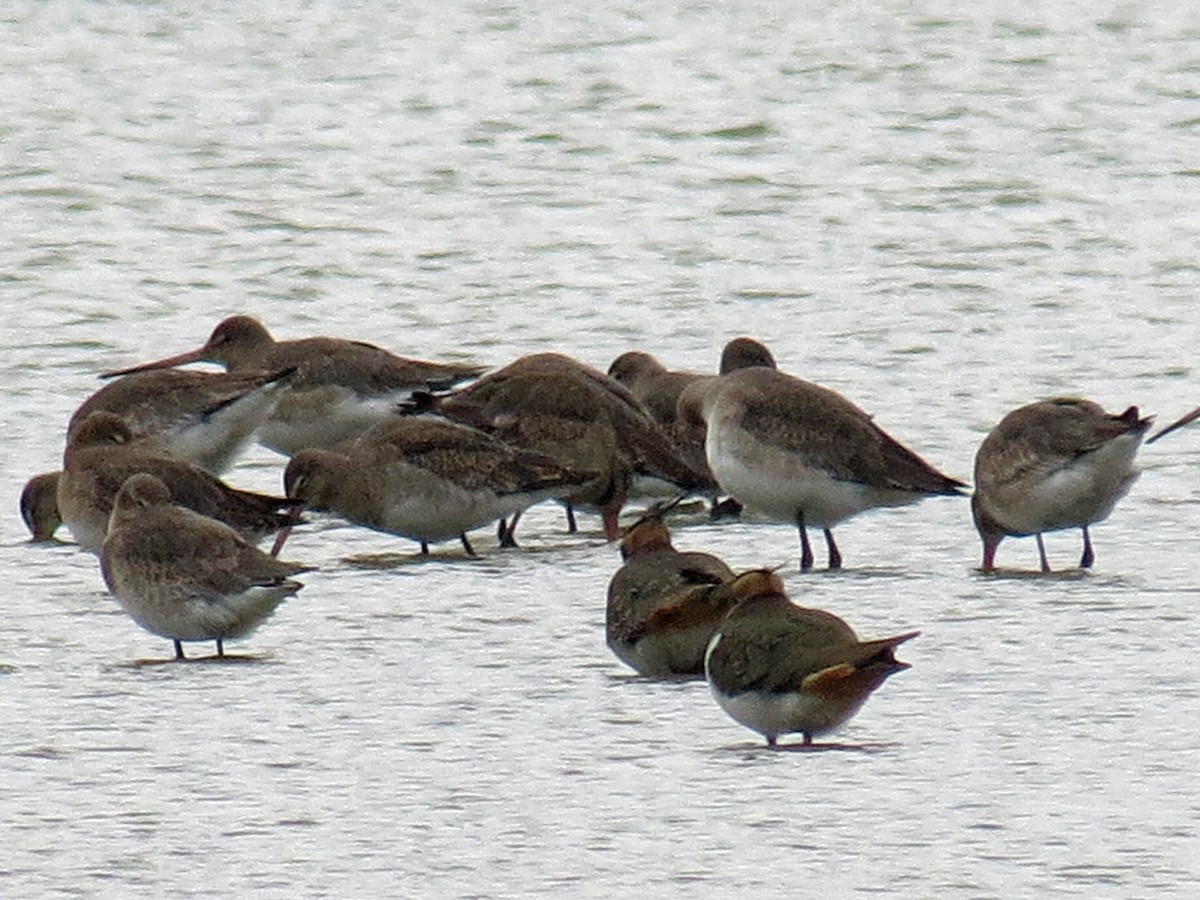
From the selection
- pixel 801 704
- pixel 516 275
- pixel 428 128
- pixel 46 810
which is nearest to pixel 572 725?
pixel 801 704

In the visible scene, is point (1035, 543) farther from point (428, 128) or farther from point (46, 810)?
point (428, 128)

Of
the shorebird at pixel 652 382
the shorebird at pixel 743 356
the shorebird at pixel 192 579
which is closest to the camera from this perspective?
the shorebird at pixel 192 579

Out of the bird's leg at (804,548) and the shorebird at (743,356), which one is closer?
the bird's leg at (804,548)

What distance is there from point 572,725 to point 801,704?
0.89m

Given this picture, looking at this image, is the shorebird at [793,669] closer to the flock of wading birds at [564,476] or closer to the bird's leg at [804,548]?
the flock of wading birds at [564,476]

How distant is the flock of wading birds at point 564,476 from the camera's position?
884 centimetres

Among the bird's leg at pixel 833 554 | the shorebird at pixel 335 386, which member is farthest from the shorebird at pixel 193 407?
the bird's leg at pixel 833 554

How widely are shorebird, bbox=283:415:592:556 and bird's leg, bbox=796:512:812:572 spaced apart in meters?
1.12

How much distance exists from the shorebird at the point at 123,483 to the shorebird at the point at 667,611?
2141mm

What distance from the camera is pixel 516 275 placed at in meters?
19.4

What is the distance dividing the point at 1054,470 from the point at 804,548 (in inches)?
43.5

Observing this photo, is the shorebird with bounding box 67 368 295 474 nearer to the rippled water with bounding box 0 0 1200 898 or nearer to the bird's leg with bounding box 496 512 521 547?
the rippled water with bounding box 0 0 1200 898

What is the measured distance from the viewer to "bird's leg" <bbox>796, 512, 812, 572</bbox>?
38.0ft

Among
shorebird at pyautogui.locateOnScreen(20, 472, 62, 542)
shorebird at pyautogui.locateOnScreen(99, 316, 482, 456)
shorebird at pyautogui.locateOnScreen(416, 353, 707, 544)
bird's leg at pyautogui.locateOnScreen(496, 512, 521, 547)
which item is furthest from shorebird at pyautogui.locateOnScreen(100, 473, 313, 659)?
shorebird at pyautogui.locateOnScreen(99, 316, 482, 456)
